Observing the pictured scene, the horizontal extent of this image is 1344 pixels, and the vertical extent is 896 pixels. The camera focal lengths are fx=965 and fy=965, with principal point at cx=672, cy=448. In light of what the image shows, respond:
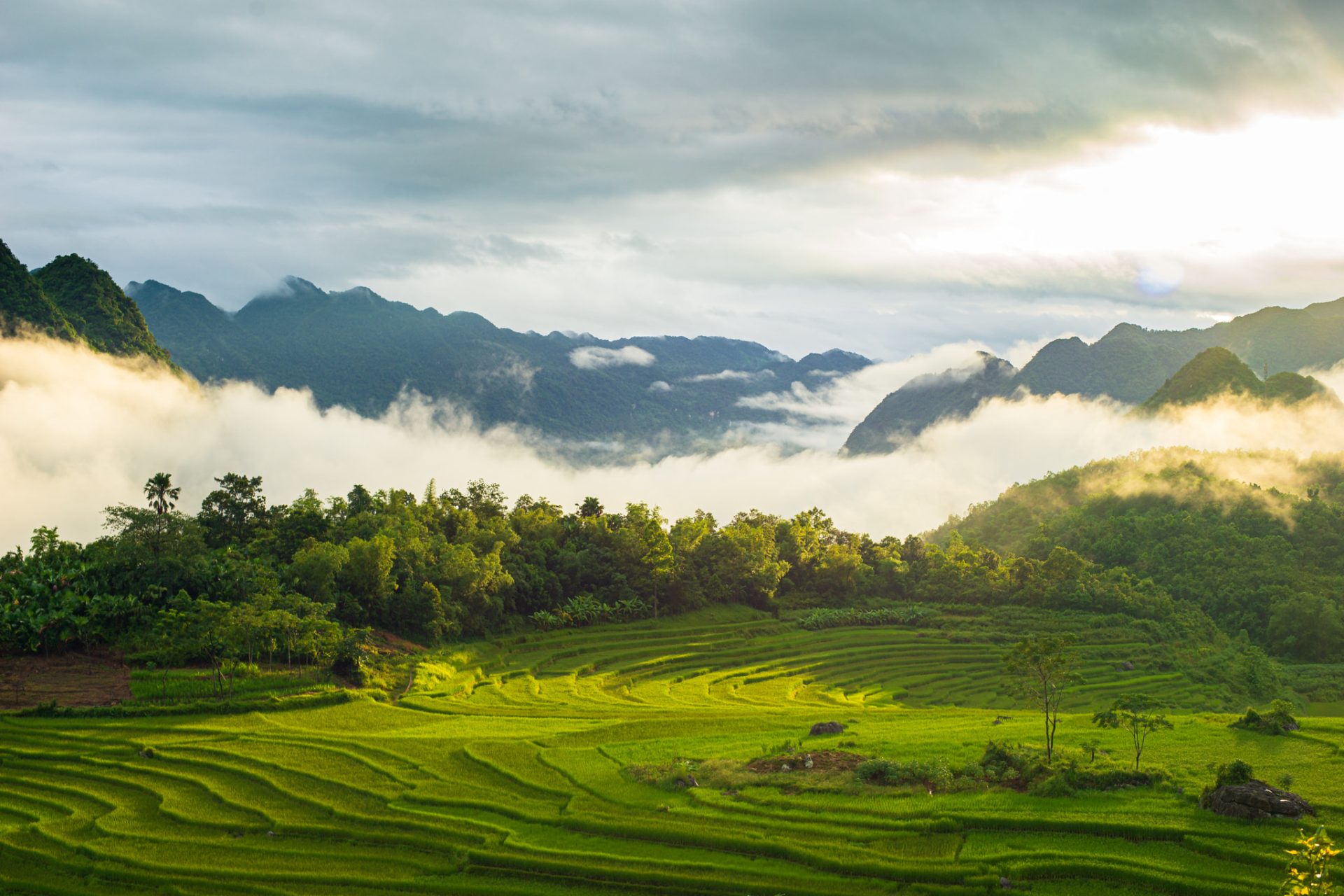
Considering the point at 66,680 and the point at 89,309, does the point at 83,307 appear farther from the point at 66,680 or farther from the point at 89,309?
the point at 66,680

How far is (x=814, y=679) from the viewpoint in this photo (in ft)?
241

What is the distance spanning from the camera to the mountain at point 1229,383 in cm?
15938

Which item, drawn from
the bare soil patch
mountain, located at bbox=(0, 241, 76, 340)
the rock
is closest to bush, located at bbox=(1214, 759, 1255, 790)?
the rock

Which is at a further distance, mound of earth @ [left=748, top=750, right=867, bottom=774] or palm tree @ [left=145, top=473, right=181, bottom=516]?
palm tree @ [left=145, top=473, right=181, bottom=516]

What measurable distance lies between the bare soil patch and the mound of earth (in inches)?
1445

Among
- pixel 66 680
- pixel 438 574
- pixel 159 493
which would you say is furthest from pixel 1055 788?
pixel 159 493

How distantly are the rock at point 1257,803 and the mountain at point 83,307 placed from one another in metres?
123

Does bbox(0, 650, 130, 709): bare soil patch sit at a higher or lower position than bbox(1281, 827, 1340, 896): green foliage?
lower

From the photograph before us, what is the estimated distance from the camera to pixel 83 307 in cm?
12181

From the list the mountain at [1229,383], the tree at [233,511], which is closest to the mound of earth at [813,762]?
the tree at [233,511]

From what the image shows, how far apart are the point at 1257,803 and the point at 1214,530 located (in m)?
104

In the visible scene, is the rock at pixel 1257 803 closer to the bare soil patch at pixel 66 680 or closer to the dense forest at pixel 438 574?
the dense forest at pixel 438 574

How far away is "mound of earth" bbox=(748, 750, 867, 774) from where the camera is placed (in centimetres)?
3691

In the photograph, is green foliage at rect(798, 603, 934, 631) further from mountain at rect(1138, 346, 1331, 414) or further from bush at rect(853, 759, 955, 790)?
mountain at rect(1138, 346, 1331, 414)
